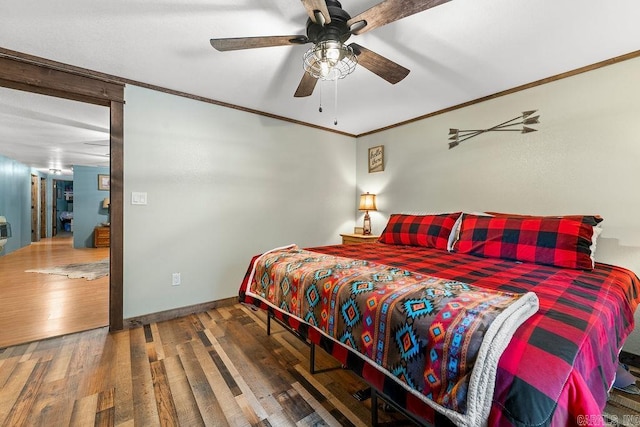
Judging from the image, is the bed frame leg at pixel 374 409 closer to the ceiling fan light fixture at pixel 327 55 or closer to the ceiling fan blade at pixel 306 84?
the ceiling fan light fixture at pixel 327 55

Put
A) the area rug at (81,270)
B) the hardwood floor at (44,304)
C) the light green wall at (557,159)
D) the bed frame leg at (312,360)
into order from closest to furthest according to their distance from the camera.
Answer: the bed frame leg at (312,360) → the light green wall at (557,159) → the hardwood floor at (44,304) → the area rug at (81,270)

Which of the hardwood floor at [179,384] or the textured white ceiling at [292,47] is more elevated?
the textured white ceiling at [292,47]

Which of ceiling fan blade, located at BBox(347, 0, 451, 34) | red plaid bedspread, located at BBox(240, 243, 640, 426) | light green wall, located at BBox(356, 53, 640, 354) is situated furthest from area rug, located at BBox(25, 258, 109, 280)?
light green wall, located at BBox(356, 53, 640, 354)

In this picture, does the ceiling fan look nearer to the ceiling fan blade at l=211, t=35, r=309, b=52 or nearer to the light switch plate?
the ceiling fan blade at l=211, t=35, r=309, b=52

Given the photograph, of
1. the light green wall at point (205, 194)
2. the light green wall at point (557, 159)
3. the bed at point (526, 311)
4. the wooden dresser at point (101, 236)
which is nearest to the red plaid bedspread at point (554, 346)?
the bed at point (526, 311)

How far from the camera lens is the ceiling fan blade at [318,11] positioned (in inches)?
47.1

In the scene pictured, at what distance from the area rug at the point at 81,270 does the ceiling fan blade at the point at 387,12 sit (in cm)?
482

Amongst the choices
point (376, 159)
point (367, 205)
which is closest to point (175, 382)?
point (367, 205)

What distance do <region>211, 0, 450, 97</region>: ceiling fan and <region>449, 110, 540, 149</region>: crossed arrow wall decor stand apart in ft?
5.02

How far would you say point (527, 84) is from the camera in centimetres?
242

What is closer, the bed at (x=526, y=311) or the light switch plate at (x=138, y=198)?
the bed at (x=526, y=311)

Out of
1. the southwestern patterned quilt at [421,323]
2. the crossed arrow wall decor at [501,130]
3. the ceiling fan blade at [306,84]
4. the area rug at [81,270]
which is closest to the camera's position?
the southwestern patterned quilt at [421,323]

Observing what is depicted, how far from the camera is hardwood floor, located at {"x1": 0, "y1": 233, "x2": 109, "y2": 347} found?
2311 millimetres

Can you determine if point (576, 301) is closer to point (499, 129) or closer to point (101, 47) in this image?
point (499, 129)
